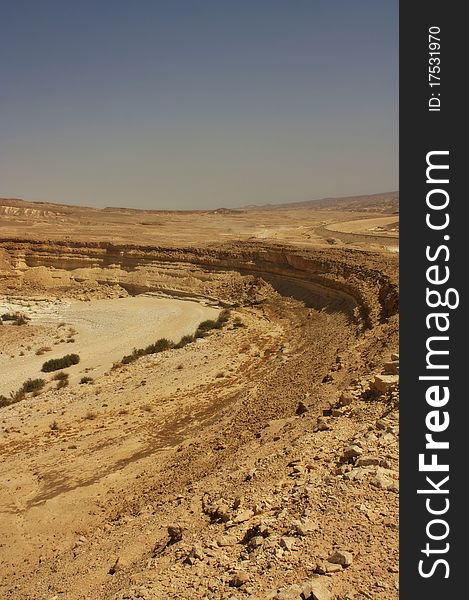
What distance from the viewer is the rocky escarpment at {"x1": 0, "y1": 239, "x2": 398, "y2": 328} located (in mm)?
22250

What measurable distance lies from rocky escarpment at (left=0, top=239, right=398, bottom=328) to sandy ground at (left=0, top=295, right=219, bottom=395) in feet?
8.07

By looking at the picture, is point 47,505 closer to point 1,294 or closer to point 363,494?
point 363,494

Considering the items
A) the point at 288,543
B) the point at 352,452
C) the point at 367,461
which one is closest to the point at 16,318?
the point at 352,452

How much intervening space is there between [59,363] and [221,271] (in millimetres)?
15275

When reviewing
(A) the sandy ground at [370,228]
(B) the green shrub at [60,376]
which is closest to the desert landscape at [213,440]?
(B) the green shrub at [60,376]

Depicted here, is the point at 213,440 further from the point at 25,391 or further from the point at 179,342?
the point at 179,342

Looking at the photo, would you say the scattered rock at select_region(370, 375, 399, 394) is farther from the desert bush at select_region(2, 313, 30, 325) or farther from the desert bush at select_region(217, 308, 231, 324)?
the desert bush at select_region(2, 313, 30, 325)

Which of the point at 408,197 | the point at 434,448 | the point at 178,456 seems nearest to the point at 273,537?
the point at 434,448

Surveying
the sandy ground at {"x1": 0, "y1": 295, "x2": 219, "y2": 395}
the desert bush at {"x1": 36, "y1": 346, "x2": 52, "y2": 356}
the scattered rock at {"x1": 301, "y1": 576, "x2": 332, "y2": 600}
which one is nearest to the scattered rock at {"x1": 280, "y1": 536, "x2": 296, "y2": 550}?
the scattered rock at {"x1": 301, "y1": 576, "x2": 332, "y2": 600}

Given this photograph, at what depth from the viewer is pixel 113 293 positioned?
112 feet

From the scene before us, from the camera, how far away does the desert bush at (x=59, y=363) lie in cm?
1921

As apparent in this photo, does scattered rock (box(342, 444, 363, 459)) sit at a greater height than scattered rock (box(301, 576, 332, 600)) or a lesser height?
greater

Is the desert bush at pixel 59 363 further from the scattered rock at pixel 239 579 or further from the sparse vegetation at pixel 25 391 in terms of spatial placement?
the scattered rock at pixel 239 579

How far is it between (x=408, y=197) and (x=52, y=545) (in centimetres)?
788
